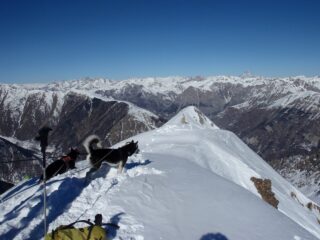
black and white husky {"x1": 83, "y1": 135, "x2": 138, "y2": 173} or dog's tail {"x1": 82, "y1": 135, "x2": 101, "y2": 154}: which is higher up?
dog's tail {"x1": 82, "y1": 135, "x2": 101, "y2": 154}

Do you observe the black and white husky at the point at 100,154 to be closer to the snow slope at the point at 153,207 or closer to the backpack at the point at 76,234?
the snow slope at the point at 153,207

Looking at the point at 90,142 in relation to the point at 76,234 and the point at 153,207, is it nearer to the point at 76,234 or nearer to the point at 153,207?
the point at 153,207

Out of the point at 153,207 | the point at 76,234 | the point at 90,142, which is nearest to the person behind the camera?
the point at 76,234

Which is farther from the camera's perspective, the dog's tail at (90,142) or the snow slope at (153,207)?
the dog's tail at (90,142)

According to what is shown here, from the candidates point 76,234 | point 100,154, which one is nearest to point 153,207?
point 100,154

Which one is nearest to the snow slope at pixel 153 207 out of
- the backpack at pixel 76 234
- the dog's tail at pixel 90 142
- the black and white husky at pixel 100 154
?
the black and white husky at pixel 100 154

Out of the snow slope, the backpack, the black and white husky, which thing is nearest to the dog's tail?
the black and white husky

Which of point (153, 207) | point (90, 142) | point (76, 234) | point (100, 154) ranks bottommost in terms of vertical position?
point (153, 207)

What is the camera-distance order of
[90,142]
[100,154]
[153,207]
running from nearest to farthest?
1. [153,207]
2. [90,142]
3. [100,154]

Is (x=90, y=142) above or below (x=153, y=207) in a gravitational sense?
above

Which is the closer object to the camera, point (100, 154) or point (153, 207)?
point (153, 207)

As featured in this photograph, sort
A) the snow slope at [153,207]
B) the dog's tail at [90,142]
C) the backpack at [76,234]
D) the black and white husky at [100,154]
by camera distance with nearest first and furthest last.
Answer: the backpack at [76,234]
the snow slope at [153,207]
the dog's tail at [90,142]
the black and white husky at [100,154]

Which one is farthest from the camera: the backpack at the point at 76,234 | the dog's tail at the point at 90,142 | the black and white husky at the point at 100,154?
the black and white husky at the point at 100,154

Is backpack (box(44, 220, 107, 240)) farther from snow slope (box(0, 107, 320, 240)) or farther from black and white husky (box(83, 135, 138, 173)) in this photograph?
black and white husky (box(83, 135, 138, 173))
